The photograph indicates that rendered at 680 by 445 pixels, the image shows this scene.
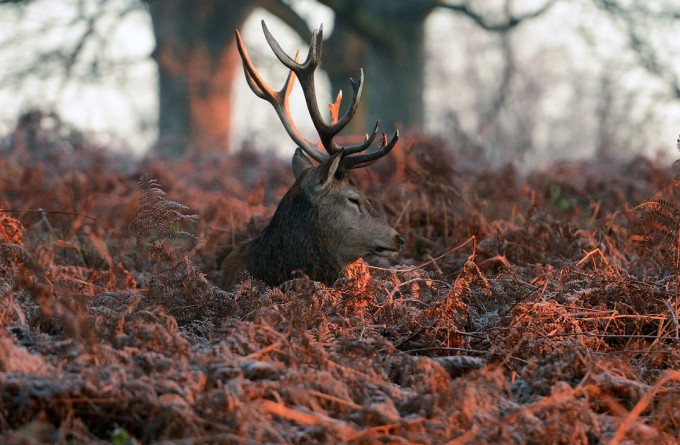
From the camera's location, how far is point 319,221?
17.4 feet

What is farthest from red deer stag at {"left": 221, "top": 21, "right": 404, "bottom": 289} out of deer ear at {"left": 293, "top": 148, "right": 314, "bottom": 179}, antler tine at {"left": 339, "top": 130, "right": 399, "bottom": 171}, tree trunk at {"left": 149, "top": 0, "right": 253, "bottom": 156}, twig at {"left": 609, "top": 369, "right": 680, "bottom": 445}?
tree trunk at {"left": 149, "top": 0, "right": 253, "bottom": 156}

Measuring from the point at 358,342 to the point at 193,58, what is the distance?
15461mm

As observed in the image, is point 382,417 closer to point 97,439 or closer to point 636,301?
point 97,439

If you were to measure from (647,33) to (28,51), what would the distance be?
11.8 m

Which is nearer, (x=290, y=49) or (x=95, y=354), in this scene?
(x=95, y=354)

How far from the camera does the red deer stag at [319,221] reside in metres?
5.23

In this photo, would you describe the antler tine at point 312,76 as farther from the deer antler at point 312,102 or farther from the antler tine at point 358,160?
the antler tine at point 358,160

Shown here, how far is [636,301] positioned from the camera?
4242mm

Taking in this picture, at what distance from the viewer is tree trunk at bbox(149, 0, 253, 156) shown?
1794 cm

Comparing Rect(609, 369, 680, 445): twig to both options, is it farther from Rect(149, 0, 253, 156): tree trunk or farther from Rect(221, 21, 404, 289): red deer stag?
Rect(149, 0, 253, 156): tree trunk

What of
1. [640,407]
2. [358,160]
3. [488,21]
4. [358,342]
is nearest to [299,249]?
[358,160]

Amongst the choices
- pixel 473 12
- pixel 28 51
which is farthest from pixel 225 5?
pixel 473 12

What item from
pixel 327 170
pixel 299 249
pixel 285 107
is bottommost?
pixel 299 249

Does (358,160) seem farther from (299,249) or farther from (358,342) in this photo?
Answer: (358,342)
